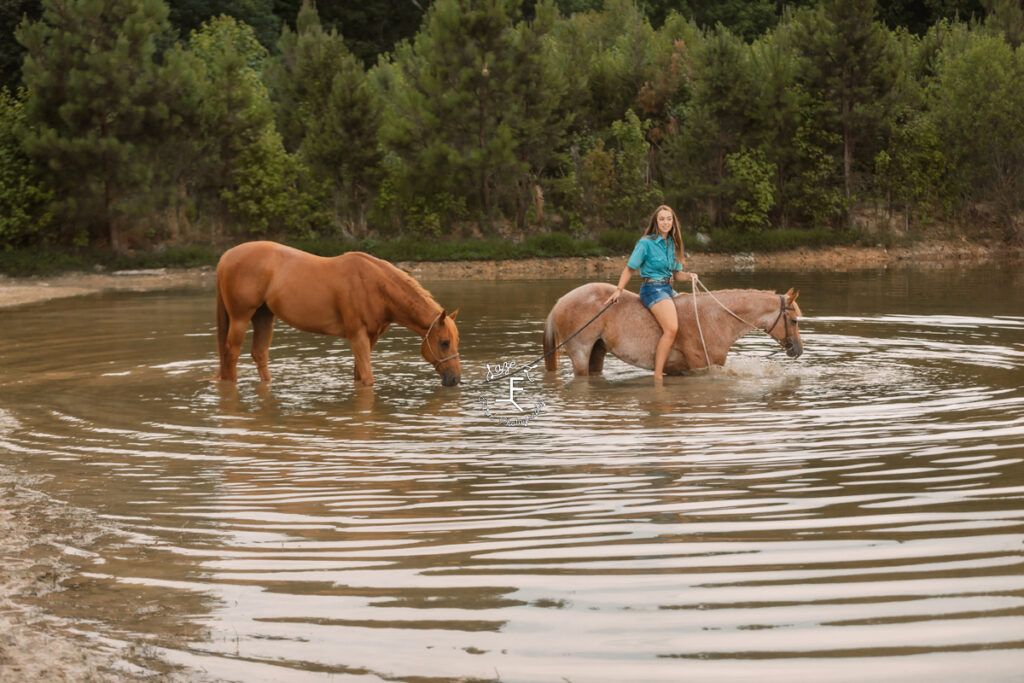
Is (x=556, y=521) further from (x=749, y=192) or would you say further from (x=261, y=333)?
→ (x=749, y=192)

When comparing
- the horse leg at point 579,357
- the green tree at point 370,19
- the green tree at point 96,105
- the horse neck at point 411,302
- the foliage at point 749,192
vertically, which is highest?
the green tree at point 370,19

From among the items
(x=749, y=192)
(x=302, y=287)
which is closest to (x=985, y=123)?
(x=749, y=192)

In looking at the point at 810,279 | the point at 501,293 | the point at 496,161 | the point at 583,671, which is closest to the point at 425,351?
the point at 583,671

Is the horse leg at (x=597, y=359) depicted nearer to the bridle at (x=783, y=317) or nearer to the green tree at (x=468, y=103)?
the bridle at (x=783, y=317)

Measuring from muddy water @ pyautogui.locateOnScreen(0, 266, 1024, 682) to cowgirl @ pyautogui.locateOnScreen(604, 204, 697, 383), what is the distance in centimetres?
53

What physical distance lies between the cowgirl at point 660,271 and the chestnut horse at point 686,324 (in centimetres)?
15

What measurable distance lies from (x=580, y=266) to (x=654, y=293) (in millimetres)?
26533

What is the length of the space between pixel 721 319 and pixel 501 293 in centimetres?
1677

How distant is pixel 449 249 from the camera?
39.1 m

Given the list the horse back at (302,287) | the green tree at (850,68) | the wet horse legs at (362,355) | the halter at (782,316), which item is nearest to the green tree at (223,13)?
the green tree at (850,68)

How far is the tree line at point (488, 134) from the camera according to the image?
3638 cm

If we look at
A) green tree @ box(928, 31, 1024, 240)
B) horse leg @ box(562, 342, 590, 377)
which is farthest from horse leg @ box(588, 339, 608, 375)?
green tree @ box(928, 31, 1024, 240)

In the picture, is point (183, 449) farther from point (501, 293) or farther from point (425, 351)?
point (501, 293)

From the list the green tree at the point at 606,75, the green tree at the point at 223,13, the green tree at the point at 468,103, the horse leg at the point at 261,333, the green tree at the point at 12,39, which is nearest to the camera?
the horse leg at the point at 261,333
